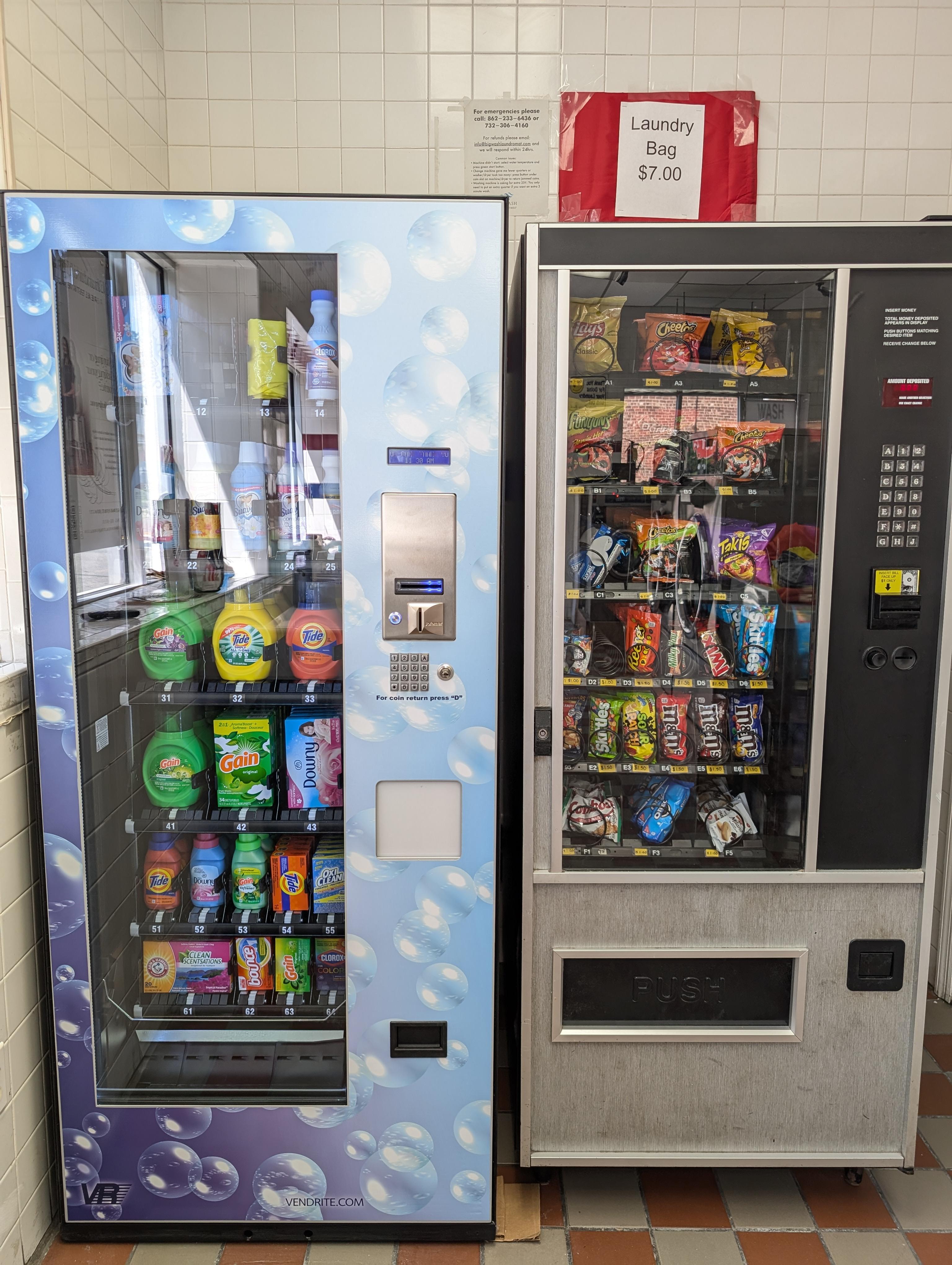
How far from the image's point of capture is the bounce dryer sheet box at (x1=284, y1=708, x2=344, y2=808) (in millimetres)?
1992

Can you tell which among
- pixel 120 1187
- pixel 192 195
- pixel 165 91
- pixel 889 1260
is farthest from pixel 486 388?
pixel 889 1260

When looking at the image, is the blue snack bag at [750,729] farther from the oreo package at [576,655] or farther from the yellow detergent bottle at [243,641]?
the yellow detergent bottle at [243,641]

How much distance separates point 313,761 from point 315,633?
32cm

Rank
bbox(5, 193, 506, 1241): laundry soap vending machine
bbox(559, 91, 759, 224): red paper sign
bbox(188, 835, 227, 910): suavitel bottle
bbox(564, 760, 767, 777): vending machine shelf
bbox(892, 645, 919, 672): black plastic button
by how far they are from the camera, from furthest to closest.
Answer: bbox(559, 91, 759, 224): red paper sign, bbox(188, 835, 227, 910): suavitel bottle, bbox(564, 760, 767, 777): vending machine shelf, bbox(892, 645, 919, 672): black plastic button, bbox(5, 193, 506, 1241): laundry soap vending machine

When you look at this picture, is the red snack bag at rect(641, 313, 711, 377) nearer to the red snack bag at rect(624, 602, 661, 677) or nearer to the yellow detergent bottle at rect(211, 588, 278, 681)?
the red snack bag at rect(624, 602, 661, 677)

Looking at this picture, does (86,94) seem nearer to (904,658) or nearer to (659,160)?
(659,160)

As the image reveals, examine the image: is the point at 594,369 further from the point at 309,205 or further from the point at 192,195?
the point at 192,195

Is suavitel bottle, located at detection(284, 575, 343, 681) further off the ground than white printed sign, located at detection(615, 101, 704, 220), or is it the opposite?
white printed sign, located at detection(615, 101, 704, 220)

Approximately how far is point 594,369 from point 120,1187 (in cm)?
218

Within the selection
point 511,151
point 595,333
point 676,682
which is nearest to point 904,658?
point 676,682

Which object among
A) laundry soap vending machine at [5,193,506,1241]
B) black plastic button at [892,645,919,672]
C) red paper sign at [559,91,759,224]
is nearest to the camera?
laundry soap vending machine at [5,193,506,1241]

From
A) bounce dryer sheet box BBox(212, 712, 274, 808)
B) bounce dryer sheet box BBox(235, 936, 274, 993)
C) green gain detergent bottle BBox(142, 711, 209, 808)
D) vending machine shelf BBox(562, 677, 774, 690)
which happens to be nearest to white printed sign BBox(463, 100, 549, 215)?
vending machine shelf BBox(562, 677, 774, 690)

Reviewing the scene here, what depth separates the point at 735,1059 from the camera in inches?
76.7

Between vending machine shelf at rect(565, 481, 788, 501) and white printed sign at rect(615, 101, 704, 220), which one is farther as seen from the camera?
white printed sign at rect(615, 101, 704, 220)
